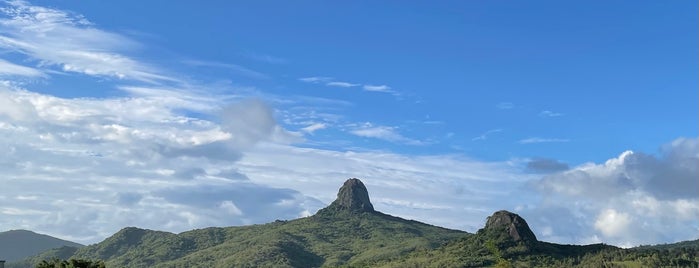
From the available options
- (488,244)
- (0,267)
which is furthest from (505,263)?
(0,267)

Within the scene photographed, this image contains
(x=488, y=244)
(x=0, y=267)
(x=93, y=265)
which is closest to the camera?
(x=488, y=244)

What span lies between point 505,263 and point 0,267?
15030 centimetres

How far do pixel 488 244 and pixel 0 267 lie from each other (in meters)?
150

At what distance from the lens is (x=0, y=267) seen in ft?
530

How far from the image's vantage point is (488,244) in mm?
49125

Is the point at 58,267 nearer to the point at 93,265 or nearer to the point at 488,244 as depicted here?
the point at 93,265

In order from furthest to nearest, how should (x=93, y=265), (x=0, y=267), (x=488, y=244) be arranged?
(x=0, y=267) → (x=93, y=265) → (x=488, y=244)

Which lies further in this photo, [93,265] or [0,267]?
[0,267]

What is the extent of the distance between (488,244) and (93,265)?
79122mm

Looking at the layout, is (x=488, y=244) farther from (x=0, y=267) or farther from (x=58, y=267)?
(x=0, y=267)

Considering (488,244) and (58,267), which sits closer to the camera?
(488,244)

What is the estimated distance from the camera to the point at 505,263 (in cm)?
Result: 5016

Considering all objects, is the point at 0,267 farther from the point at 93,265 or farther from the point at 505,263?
the point at 505,263

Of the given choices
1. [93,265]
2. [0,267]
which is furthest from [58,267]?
[0,267]
